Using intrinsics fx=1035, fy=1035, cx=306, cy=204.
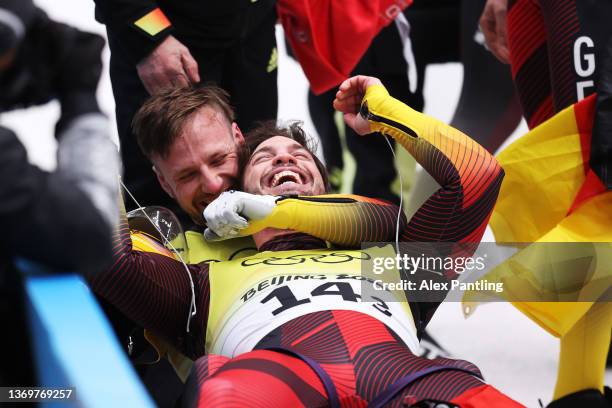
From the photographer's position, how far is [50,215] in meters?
1.00

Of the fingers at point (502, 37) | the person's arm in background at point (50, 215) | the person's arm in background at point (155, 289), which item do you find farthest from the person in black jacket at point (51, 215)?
the fingers at point (502, 37)

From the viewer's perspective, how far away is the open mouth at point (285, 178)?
6.34 ft

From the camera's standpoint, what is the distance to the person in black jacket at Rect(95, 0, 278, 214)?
2031 millimetres

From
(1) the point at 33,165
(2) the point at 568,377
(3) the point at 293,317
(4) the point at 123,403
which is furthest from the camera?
(2) the point at 568,377

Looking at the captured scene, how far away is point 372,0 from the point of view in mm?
2562

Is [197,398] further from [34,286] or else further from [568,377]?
[568,377]

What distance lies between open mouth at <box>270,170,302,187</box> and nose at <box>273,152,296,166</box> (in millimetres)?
29

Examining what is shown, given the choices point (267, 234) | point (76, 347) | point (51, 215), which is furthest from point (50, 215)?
point (267, 234)

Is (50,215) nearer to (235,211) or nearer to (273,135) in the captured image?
(235,211)

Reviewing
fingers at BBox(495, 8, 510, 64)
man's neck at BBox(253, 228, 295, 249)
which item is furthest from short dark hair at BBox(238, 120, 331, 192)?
fingers at BBox(495, 8, 510, 64)

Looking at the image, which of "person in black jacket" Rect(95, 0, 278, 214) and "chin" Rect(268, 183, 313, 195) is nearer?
"chin" Rect(268, 183, 313, 195)

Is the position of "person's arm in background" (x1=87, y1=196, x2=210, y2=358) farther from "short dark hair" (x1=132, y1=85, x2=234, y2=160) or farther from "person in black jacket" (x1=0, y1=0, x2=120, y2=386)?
"person in black jacket" (x1=0, y1=0, x2=120, y2=386)

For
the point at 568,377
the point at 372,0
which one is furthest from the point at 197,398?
the point at 372,0

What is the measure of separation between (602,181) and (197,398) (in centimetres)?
94
